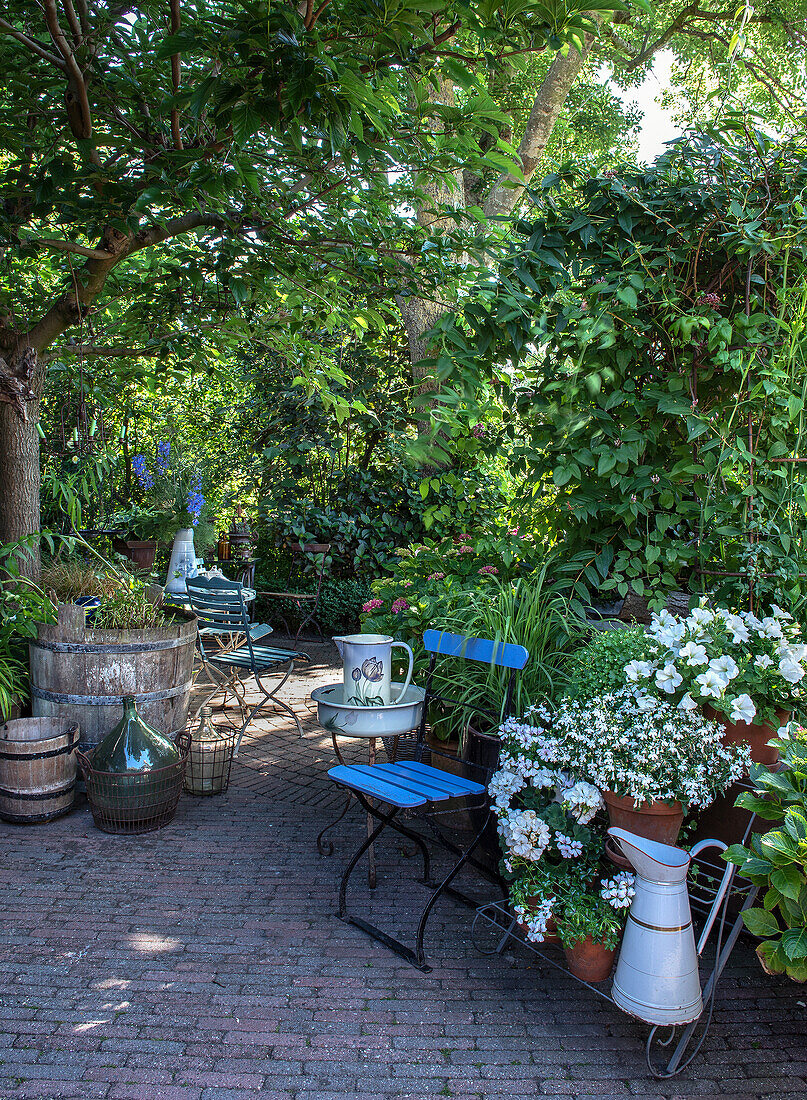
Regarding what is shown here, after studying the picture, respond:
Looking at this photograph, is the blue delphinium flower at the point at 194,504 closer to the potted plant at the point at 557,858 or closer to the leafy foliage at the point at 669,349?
the leafy foliage at the point at 669,349

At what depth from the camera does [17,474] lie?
4469 millimetres

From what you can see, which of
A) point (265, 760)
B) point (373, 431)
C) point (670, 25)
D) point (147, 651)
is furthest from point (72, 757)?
point (670, 25)

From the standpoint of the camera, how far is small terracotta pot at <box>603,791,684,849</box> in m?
2.43

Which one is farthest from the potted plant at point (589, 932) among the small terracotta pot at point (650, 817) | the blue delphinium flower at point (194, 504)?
the blue delphinium flower at point (194, 504)

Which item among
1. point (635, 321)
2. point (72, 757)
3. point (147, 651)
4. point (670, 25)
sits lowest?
point (72, 757)

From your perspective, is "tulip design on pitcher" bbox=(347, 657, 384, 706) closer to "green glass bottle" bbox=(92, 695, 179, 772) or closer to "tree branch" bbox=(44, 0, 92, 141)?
"green glass bottle" bbox=(92, 695, 179, 772)

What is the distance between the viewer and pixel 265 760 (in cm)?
472

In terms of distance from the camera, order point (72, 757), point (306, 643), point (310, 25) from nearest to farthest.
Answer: point (310, 25), point (72, 757), point (306, 643)

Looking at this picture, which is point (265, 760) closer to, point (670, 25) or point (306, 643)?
point (306, 643)

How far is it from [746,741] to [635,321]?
1793 millimetres

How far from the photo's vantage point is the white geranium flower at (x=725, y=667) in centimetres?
240

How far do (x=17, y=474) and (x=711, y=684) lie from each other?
410 centimetres

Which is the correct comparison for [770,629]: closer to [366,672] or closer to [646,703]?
[646,703]

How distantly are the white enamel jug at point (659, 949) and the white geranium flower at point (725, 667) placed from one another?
0.63 m
